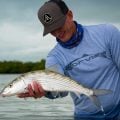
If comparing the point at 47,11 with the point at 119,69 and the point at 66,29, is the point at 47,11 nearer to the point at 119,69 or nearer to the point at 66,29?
the point at 66,29

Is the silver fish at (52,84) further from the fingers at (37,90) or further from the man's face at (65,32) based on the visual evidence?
the man's face at (65,32)

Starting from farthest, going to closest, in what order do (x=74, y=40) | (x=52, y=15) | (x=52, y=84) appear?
1. (x=52, y=15)
2. (x=74, y=40)
3. (x=52, y=84)

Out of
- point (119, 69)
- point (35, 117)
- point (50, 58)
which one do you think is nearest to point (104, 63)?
point (119, 69)

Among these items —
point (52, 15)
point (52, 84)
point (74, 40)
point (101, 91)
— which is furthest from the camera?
point (52, 15)

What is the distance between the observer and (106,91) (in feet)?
26.5

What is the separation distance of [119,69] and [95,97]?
0.53 metres

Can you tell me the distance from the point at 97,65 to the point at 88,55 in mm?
Answer: 180

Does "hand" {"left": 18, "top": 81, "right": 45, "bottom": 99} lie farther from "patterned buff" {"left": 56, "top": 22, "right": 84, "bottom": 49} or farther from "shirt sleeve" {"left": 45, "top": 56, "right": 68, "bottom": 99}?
"patterned buff" {"left": 56, "top": 22, "right": 84, "bottom": 49}

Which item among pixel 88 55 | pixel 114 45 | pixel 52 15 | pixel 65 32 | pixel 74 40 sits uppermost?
pixel 52 15

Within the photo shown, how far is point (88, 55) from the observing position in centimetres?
839

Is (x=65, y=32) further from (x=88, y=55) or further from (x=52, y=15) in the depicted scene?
(x=88, y=55)

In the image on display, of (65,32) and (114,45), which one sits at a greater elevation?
(65,32)

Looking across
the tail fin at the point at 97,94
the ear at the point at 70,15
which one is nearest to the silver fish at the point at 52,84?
the tail fin at the point at 97,94

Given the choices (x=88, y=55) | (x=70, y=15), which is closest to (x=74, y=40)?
(x=88, y=55)
